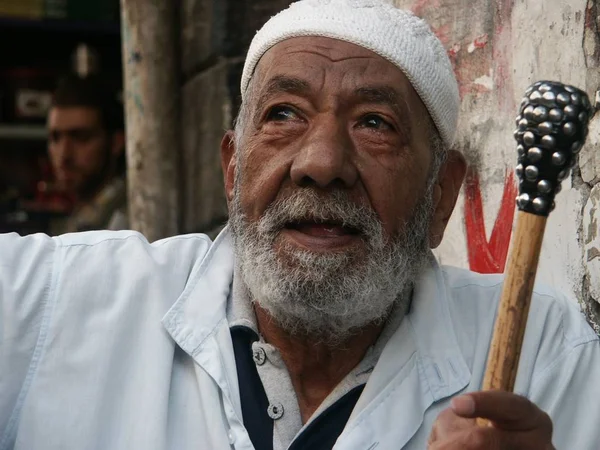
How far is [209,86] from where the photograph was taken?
561cm

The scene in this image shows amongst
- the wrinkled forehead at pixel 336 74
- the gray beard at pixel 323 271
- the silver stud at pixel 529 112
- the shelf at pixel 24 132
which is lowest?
the shelf at pixel 24 132

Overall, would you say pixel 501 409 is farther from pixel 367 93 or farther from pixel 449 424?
pixel 367 93

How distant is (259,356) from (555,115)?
4.22ft

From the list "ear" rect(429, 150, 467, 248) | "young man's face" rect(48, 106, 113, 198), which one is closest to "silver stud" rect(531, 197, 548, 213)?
"ear" rect(429, 150, 467, 248)

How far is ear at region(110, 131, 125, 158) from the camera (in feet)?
21.7

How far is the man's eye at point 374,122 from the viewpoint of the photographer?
269 centimetres

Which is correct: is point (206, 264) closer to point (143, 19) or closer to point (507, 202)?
point (507, 202)

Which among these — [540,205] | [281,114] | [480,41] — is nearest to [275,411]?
[281,114]

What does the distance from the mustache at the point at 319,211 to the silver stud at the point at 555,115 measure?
3.11 ft

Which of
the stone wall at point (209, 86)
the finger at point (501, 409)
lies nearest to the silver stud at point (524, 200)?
the finger at point (501, 409)

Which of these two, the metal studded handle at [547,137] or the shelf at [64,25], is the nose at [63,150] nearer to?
the shelf at [64,25]

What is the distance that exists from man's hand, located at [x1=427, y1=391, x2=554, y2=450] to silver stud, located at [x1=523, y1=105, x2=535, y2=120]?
469 millimetres

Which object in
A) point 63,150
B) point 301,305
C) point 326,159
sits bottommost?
point 63,150

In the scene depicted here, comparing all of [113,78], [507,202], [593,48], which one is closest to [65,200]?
[113,78]
